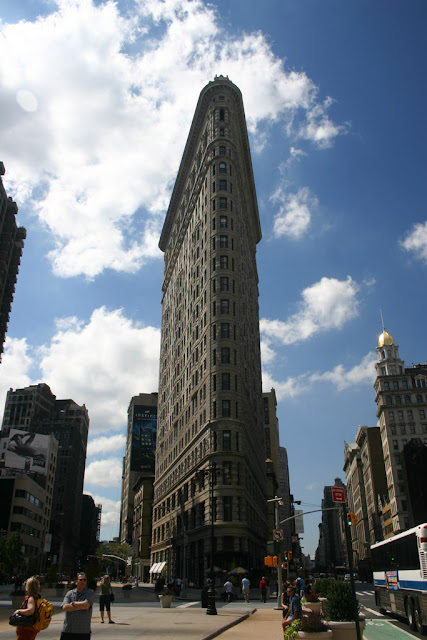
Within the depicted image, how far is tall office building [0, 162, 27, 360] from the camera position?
395ft

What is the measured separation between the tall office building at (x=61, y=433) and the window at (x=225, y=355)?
383 ft

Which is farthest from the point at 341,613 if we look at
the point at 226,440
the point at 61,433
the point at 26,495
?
the point at 61,433

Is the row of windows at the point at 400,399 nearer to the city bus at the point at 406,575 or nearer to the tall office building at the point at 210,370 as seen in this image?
the tall office building at the point at 210,370

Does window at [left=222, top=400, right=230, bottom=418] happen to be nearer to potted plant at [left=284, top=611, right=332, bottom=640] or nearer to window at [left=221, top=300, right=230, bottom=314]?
window at [left=221, top=300, right=230, bottom=314]

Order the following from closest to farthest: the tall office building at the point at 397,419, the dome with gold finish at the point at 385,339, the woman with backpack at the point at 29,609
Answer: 1. the woman with backpack at the point at 29,609
2. the tall office building at the point at 397,419
3. the dome with gold finish at the point at 385,339

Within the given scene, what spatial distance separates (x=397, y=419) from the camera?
114 metres

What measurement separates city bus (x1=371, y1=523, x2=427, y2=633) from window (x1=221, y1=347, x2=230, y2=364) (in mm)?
37237

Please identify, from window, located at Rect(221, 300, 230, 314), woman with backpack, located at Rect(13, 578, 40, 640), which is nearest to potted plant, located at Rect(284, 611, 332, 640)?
woman with backpack, located at Rect(13, 578, 40, 640)

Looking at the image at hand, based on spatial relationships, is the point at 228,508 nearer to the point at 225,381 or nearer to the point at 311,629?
the point at 225,381

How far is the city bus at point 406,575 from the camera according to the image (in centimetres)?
1817

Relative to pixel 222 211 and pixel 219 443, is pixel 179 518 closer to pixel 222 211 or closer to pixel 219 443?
pixel 219 443

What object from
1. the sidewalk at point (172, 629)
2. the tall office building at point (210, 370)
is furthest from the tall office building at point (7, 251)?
the sidewalk at point (172, 629)

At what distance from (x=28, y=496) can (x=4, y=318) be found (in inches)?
1744

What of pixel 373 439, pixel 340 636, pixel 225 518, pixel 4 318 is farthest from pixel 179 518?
pixel 373 439
